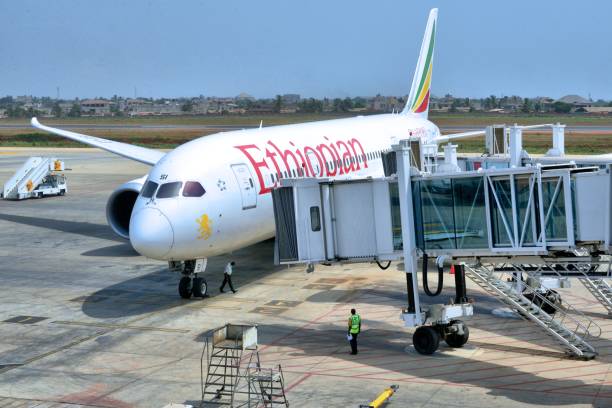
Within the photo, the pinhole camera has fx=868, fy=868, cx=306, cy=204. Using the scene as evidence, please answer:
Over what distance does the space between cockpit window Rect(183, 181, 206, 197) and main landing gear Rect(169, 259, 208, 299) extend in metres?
2.37

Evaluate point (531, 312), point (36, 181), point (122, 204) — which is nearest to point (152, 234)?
point (122, 204)

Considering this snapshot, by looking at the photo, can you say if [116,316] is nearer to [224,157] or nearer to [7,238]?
[224,157]

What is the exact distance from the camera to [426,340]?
66.7 feet

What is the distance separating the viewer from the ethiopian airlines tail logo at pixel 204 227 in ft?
79.0

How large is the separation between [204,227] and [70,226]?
19.5 meters

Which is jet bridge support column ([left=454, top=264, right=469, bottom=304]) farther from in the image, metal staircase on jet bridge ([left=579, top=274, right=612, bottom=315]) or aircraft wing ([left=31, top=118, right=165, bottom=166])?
aircraft wing ([left=31, top=118, right=165, bottom=166])

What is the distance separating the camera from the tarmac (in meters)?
17.9

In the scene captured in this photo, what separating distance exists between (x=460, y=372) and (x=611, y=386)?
3.15m

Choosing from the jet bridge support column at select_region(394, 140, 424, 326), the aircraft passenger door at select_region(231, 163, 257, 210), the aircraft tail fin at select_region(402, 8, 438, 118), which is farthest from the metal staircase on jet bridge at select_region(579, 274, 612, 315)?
the aircraft tail fin at select_region(402, 8, 438, 118)

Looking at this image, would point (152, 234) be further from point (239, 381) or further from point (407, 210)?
point (407, 210)

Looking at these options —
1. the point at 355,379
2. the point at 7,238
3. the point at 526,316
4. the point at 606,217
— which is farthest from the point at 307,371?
the point at 7,238

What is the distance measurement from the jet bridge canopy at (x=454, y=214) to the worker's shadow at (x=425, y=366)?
2338 millimetres

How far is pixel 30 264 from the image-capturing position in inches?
1288

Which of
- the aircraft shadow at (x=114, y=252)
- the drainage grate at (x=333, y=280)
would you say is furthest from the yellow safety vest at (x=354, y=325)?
the aircraft shadow at (x=114, y=252)
